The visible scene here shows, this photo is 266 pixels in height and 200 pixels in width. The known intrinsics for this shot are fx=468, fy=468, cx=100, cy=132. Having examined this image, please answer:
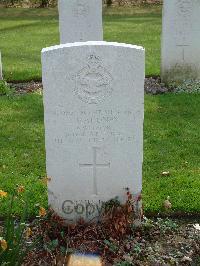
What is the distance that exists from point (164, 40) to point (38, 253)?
582cm

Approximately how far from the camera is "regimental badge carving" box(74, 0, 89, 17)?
350 inches

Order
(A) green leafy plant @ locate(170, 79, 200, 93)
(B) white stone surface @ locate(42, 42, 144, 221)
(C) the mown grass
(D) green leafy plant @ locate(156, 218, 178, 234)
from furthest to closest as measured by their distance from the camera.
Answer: (A) green leafy plant @ locate(170, 79, 200, 93), (C) the mown grass, (D) green leafy plant @ locate(156, 218, 178, 234), (B) white stone surface @ locate(42, 42, 144, 221)

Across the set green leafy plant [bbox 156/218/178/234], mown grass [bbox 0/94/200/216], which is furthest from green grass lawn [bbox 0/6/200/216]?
green leafy plant [bbox 156/218/178/234]

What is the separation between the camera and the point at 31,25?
58.9ft

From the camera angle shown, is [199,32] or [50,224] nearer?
[50,224]

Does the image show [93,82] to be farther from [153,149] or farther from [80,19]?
[80,19]

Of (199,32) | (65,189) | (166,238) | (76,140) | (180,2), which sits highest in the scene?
(180,2)

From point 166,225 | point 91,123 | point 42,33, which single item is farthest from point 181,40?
point 42,33

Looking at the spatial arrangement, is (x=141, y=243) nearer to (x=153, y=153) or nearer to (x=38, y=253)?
(x=38, y=253)

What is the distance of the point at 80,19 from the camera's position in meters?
8.97

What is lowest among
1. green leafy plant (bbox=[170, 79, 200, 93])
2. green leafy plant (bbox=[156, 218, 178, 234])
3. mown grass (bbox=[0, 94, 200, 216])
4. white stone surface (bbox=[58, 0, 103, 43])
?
green leafy plant (bbox=[156, 218, 178, 234])

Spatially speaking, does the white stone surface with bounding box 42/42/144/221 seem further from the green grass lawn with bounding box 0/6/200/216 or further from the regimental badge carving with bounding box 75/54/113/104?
the green grass lawn with bounding box 0/6/200/216

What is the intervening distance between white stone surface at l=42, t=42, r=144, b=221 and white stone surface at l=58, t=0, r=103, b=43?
530cm

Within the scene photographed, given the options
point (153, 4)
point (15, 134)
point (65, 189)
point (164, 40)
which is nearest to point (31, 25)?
point (153, 4)
